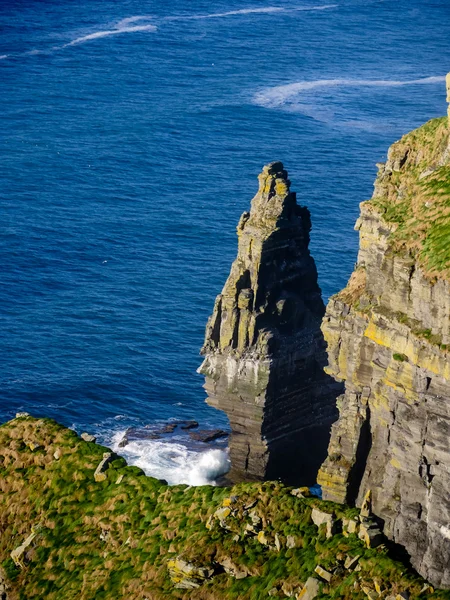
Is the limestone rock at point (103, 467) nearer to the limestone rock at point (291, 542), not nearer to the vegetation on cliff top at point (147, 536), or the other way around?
the vegetation on cliff top at point (147, 536)

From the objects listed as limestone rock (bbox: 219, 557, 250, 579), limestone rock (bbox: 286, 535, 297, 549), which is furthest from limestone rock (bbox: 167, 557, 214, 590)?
limestone rock (bbox: 286, 535, 297, 549)

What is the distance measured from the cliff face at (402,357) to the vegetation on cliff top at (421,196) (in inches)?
3.4

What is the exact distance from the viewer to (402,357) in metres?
96.6

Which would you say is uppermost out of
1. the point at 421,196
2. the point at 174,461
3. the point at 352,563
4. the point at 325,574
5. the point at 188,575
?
the point at 421,196

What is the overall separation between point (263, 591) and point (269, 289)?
196 feet

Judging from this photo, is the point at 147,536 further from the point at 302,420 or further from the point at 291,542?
the point at 302,420

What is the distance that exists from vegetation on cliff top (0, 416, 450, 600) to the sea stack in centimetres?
4246

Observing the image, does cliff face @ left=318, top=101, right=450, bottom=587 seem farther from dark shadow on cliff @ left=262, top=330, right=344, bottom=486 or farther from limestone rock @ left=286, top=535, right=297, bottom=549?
dark shadow on cliff @ left=262, top=330, right=344, bottom=486

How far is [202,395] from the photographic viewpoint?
161m

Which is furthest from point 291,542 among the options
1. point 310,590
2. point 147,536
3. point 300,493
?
point 147,536

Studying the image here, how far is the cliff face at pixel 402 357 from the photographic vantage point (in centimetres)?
9475

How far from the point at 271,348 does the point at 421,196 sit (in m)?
36.3

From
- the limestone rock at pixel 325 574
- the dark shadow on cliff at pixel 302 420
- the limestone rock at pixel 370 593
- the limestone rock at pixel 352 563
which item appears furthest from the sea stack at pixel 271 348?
the limestone rock at pixel 370 593

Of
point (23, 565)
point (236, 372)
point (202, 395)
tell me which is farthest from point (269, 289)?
point (23, 565)
